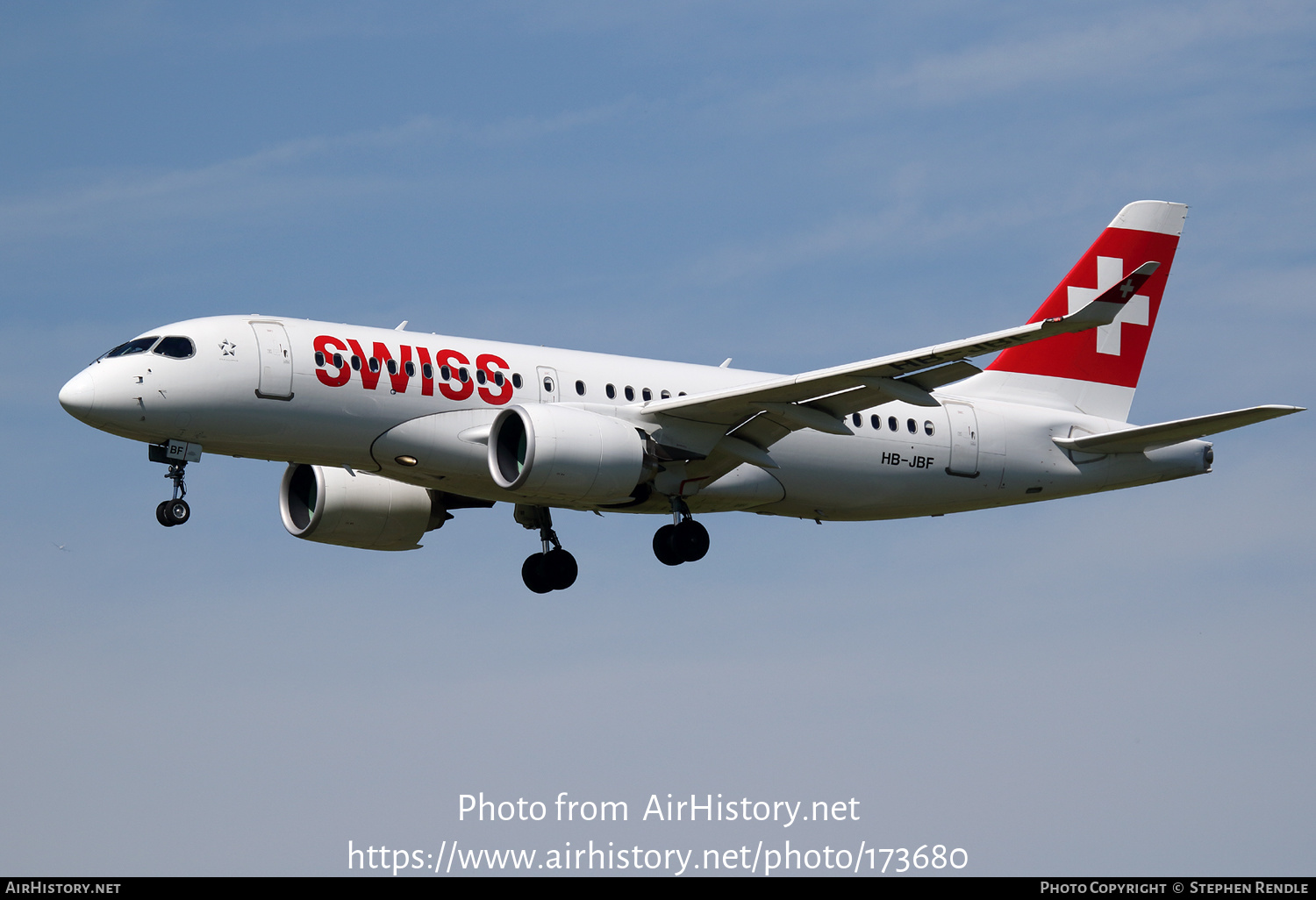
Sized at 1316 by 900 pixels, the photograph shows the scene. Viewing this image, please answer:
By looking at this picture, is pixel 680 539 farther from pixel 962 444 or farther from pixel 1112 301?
pixel 1112 301

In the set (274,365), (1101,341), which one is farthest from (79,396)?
(1101,341)

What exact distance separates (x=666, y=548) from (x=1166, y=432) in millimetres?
11092

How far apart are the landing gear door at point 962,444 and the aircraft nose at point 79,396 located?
59.4ft

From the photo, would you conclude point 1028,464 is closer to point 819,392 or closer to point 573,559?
point 819,392

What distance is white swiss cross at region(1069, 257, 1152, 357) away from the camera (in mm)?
41500

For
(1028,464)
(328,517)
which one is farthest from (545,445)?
(1028,464)

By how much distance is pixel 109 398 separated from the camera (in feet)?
103

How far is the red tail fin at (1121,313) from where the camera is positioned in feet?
134

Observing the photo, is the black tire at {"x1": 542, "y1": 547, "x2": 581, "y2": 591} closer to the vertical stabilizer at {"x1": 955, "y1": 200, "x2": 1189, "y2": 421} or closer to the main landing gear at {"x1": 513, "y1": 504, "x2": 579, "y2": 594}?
the main landing gear at {"x1": 513, "y1": 504, "x2": 579, "y2": 594}

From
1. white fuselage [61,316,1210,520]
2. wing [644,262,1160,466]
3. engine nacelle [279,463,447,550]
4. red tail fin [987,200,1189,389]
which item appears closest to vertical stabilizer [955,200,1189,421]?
red tail fin [987,200,1189,389]

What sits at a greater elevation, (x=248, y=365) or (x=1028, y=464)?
(x=1028, y=464)

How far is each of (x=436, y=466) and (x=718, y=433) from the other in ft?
19.0

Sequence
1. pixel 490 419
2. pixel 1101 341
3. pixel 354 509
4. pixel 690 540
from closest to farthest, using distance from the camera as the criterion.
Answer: pixel 490 419
pixel 690 540
pixel 354 509
pixel 1101 341

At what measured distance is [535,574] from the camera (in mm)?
38938
